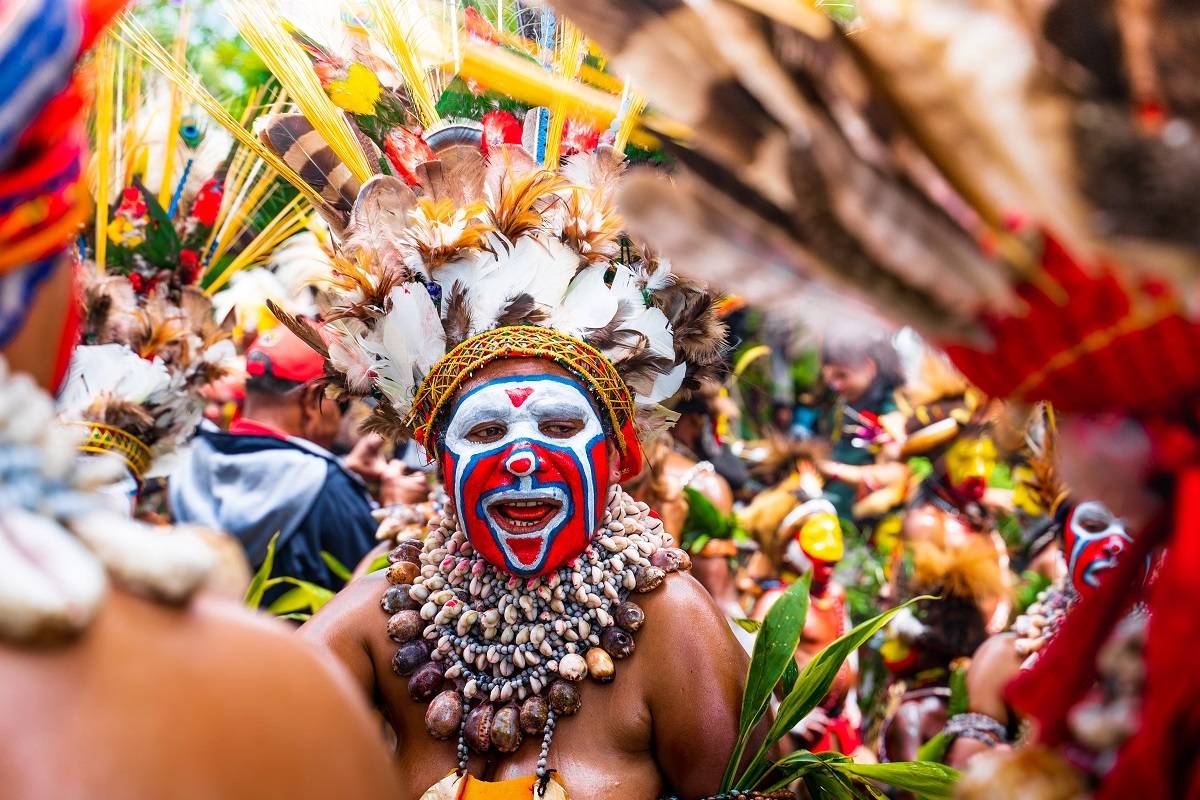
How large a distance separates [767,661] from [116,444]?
302 cm

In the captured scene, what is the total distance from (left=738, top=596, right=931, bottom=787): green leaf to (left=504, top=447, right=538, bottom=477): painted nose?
0.88 metres

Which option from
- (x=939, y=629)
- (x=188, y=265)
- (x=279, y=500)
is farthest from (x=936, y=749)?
(x=188, y=265)

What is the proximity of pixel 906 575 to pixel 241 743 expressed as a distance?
17.7 ft

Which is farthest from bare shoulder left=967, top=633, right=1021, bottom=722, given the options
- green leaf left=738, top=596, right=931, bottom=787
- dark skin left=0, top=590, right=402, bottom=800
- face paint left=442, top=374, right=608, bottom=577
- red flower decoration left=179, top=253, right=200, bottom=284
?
red flower decoration left=179, top=253, right=200, bottom=284

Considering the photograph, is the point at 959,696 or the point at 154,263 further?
the point at 154,263

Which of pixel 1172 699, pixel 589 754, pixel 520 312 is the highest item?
pixel 520 312

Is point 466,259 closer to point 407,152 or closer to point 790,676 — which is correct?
point 407,152

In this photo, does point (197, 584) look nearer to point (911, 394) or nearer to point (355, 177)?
point (355, 177)

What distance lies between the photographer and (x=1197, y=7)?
3.90ft

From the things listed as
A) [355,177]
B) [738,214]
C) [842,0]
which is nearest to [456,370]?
[355,177]

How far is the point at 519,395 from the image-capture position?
3.11m

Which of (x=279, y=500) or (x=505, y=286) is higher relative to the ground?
(x=505, y=286)

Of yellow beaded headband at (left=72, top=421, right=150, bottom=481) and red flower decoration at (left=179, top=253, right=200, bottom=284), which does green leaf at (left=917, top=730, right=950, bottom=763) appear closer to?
yellow beaded headband at (left=72, top=421, right=150, bottom=481)

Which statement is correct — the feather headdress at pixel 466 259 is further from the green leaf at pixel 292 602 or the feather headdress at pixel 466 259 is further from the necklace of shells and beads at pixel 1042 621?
the necklace of shells and beads at pixel 1042 621
